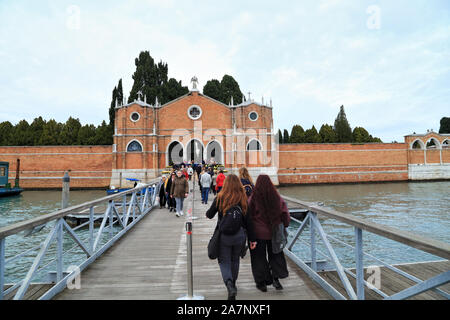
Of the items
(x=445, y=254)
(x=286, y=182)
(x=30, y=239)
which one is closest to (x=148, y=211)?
(x=30, y=239)

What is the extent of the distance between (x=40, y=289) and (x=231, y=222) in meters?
2.62

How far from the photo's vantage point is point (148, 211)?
31.0 feet

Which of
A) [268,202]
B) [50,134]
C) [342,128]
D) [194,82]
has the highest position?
[194,82]

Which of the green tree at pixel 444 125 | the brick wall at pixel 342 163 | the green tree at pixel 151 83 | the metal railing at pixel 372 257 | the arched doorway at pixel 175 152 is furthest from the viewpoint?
the green tree at pixel 444 125

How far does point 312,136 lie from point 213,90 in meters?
20.7

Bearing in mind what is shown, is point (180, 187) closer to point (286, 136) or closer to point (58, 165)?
point (58, 165)

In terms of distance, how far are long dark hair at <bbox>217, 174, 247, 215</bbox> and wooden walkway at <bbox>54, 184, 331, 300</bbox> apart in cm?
87

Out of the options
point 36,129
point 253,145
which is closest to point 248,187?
point 253,145

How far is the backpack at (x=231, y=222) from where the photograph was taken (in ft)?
10.0

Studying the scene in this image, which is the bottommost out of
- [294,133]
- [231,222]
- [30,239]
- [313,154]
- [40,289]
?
[30,239]

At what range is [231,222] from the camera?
3.05m

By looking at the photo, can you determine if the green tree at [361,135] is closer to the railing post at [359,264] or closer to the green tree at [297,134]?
the green tree at [297,134]

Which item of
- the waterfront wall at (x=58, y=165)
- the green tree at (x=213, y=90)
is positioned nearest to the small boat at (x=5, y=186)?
the waterfront wall at (x=58, y=165)
